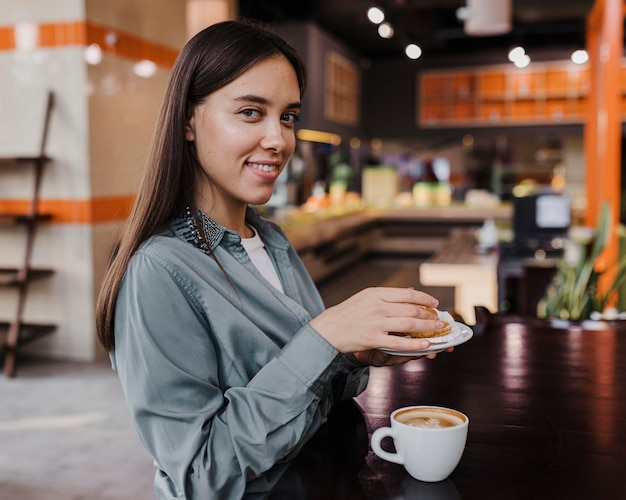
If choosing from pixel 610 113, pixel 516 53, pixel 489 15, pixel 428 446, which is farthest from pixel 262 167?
pixel 516 53

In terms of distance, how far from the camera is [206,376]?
38.3 inches

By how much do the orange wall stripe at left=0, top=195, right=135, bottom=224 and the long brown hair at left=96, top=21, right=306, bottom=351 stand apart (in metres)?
4.02

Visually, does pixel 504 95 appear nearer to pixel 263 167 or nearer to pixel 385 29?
pixel 385 29

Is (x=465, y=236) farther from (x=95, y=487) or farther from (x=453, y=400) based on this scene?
(x=453, y=400)

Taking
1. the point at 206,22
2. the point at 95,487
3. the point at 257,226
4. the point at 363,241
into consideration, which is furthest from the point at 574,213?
the point at 257,226

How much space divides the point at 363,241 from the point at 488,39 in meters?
3.70

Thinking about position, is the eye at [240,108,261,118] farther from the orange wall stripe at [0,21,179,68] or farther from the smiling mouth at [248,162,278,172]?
the orange wall stripe at [0,21,179,68]

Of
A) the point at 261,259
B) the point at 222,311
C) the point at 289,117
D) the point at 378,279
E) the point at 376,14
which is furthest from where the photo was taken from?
the point at 378,279

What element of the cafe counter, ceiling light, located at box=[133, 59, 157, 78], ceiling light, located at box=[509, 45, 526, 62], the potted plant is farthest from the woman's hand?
ceiling light, located at box=[509, 45, 526, 62]

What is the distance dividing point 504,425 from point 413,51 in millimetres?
10277

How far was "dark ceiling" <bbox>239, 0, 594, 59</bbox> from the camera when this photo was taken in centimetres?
828

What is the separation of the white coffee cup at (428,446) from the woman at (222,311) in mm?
107

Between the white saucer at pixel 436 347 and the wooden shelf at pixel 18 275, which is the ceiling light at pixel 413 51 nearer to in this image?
the wooden shelf at pixel 18 275

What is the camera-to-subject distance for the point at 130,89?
18.0ft
